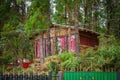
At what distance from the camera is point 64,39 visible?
88.5 feet

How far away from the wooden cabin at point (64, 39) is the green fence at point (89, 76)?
11.4 meters

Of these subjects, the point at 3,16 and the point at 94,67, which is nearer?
the point at 94,67

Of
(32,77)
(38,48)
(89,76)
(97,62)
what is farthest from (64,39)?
(32,77)

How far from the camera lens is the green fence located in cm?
1278

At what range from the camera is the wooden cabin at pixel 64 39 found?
25664 mm

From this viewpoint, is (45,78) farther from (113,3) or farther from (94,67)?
(113,3)

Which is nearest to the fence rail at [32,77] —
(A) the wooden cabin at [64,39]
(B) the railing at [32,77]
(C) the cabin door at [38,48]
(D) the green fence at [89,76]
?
(B) the railing at [32,77]

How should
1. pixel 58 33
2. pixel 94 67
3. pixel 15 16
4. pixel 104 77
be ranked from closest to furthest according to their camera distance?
pixel 104 77 < pixel 94 67 < pixel 58 33 < pixel 15 16

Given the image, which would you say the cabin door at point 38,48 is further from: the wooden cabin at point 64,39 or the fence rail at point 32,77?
the fence rail at point 32,77

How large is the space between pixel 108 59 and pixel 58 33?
472 inches

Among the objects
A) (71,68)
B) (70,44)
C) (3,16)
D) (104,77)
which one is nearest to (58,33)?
(70,44)

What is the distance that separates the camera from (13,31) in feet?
81.7

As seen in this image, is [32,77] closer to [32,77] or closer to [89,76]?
[32,77]

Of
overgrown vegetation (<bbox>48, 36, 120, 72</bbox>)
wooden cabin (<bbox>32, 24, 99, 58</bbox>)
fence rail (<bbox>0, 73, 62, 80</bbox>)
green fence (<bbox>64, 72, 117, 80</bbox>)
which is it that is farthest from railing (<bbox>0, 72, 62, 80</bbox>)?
wooden cabin (<bbox>32, 24, 99, 58</bbox>)
